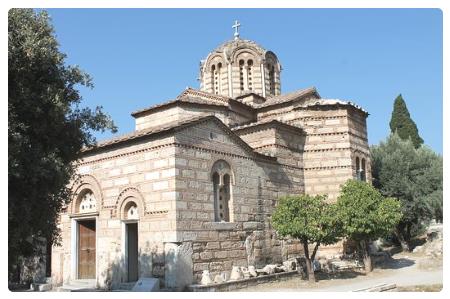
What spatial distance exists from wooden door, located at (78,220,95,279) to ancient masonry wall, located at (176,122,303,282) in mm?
4073

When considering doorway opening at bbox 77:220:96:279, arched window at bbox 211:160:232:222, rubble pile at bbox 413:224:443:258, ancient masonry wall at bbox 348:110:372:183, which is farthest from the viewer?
rubble pile at bbox 413:224:443:258

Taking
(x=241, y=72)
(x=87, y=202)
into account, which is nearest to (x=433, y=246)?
(x=241, y=72)

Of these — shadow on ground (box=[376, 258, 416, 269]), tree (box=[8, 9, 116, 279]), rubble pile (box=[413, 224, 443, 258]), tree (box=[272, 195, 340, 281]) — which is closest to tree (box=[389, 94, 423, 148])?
rubble pile (box=[413, 224, 443, 258])

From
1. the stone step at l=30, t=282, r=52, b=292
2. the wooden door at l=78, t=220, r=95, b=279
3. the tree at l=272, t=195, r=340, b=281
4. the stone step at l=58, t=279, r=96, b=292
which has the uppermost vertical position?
the tree at l=272, t=195, r=340, b=281

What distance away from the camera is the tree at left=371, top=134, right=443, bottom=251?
20.9m

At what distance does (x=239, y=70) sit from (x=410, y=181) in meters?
9.06

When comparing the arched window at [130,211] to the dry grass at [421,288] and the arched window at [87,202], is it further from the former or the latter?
the dry grass at [421,288]

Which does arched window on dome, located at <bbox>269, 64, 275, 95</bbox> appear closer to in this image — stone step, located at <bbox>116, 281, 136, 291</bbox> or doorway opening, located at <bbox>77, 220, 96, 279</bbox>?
doorway opening, located at <bbox>77, 220, 96, 279</bbox>

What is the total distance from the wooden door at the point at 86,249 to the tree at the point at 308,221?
5591mm

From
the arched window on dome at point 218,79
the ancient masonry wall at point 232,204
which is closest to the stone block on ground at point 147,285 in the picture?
the ancient masonry wall at point 232,204

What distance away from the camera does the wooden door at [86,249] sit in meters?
15.2

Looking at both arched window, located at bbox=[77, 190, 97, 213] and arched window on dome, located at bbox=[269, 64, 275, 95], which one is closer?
arched window, located at bbox=[77, 190, 97, 213]

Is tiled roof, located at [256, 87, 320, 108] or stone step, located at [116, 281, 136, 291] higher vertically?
Result: tiled roof, located at [256, 87, 320, 108]
